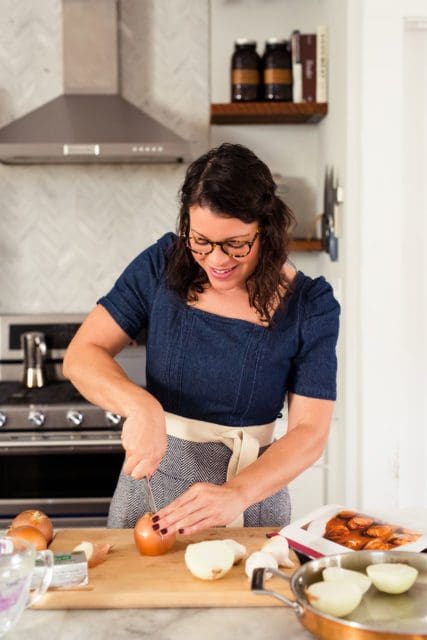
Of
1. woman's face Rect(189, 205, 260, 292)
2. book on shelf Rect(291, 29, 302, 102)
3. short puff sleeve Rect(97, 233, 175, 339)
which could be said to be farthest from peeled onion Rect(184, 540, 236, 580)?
book on shelf Rect(291, 29, 302, 102)

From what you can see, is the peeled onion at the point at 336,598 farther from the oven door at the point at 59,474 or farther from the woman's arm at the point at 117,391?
the oven door at the point at 59,474

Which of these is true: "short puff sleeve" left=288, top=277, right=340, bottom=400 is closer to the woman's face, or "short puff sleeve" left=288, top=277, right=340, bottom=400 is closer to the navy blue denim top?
the navy blue denim top

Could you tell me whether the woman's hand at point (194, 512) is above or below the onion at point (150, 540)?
above

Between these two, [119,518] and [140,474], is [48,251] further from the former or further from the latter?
[140,474]

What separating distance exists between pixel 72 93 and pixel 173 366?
6.30 ft

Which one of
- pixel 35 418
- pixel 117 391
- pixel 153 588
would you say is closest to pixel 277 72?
pixel 35 418

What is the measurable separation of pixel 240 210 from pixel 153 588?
0.63m

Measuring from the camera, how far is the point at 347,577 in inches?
42.0

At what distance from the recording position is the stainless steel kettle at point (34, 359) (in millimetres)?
3160

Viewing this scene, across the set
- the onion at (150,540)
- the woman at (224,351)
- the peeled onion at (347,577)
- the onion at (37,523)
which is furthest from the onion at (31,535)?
the peeled onion at (347,577)

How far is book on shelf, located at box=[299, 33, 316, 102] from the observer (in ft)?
9.91

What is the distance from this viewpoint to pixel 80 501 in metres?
2.74

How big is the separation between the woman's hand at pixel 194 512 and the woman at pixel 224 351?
12 centimetres

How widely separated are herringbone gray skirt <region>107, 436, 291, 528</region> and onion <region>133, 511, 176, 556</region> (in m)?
0.35
